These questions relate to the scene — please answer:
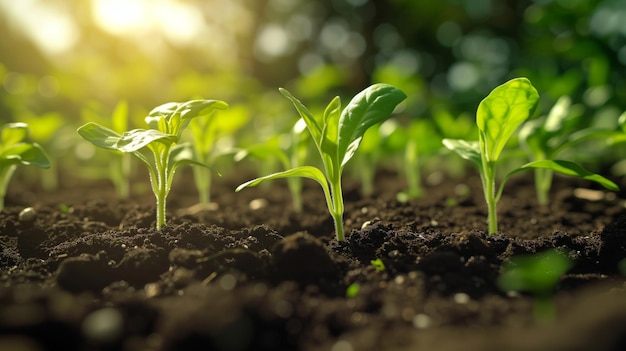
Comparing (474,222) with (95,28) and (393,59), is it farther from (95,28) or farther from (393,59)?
(95,28)

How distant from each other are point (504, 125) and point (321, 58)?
8482mm

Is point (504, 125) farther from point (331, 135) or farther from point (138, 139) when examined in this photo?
point (138, 139)

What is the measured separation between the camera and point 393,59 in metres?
9.38

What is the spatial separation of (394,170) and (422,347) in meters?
3.82

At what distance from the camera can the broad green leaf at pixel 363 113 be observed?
1.79 meters

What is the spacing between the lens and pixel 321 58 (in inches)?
398

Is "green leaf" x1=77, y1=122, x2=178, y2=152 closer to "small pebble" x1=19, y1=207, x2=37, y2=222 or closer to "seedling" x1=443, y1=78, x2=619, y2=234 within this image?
"small pebble" x1=19, y1=207, x2=37, y2=222

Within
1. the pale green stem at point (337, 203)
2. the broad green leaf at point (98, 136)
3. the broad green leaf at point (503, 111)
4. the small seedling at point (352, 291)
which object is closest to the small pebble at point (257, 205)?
the pale green stem at point (337, 203)

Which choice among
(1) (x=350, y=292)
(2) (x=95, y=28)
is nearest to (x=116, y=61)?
(2) (x=95, y=28)

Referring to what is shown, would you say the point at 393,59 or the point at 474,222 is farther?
the point at 393,59

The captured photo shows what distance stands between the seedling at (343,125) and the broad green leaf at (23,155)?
43.6 inches

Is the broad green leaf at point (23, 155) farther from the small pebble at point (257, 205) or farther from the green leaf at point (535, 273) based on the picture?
the green leaf at point (535, 273)

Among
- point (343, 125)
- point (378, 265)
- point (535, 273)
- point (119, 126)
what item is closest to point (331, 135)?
point (343, 125)

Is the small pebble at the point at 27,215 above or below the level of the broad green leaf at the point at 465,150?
below
